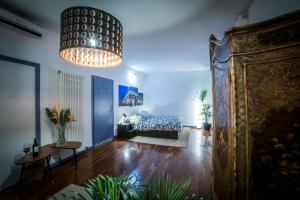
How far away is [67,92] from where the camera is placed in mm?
3051

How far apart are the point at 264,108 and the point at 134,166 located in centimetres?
261

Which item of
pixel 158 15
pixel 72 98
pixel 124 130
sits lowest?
pixel 124 130

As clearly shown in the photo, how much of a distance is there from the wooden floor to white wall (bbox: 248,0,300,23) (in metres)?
2.25

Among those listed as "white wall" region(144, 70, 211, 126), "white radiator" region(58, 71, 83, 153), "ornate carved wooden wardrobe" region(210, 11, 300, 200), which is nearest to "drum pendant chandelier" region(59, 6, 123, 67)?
"ornate carved wooden wardrobe" region(210, 11, 300, 200)

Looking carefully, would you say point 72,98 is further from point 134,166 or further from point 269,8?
point 269,8

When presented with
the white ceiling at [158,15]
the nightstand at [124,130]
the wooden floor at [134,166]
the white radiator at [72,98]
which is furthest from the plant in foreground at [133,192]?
the nightstand at [124,130]

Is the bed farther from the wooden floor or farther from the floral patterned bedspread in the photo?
the wooden floor

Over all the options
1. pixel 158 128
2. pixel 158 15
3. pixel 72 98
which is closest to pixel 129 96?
pixel 158 128

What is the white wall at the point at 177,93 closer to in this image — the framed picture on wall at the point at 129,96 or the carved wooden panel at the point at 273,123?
the framed picture on wall at the point at 129,96

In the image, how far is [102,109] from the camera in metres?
4.20

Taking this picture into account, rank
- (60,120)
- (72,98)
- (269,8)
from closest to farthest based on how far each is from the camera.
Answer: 1. (269,8)
2. (60,120)
3. (72,98)

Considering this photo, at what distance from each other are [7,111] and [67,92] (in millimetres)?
1046

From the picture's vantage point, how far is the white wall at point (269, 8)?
1.15 metres

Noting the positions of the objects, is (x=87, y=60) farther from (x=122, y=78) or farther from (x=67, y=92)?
(x=122, y=78)
